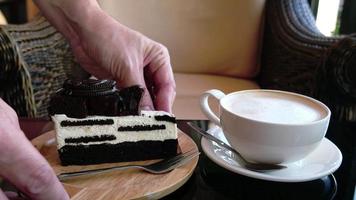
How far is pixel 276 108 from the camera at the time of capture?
0.58m

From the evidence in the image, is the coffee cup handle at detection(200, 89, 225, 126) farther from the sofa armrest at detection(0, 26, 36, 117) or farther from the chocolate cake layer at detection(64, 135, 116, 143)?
the sofa armrest at detection(0, 26, 36, 117)

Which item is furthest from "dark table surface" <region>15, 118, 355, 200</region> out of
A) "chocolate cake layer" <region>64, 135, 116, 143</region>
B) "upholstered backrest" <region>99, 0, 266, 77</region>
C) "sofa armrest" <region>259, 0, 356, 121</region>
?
"upholstered backrest" <region>99, 0, 266, 77</region>

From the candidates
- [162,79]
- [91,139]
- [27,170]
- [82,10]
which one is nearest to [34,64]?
[82,10]

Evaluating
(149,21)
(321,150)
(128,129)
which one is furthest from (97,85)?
(149,21)

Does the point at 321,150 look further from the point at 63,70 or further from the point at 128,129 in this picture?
the point at 63,70

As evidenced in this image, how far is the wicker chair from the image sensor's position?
88cm

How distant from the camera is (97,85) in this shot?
0.59m

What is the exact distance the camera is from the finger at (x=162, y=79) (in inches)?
29.3

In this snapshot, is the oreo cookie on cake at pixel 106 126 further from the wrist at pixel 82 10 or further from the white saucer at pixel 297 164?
the wrist at pixel 82 10

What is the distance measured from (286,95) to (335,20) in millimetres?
1144

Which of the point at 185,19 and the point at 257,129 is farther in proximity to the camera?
the point at 185,19

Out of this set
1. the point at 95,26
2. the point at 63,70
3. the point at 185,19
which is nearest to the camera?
the point at 95,26

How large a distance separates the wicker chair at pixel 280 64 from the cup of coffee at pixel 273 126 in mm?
99

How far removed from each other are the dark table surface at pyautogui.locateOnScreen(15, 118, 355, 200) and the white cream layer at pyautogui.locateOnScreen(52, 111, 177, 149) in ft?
0.23
